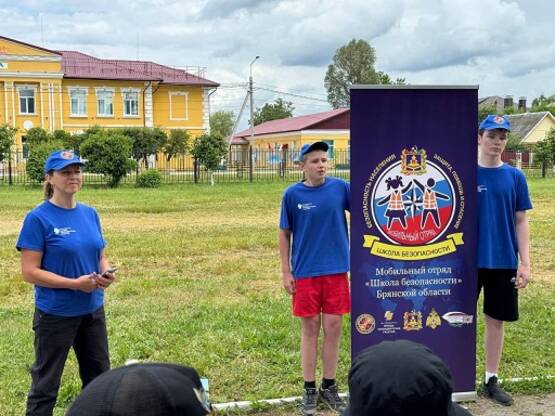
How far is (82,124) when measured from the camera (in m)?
48.8

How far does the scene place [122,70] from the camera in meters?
50.5

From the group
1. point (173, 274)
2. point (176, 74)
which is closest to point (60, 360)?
point (173, 274)

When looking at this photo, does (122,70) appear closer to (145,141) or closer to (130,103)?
(130,103)

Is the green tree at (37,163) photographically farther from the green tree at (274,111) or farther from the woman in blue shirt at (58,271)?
the green tree at (274,111)

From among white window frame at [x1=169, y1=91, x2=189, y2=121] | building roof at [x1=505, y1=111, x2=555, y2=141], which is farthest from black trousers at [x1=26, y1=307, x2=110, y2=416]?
building roof at [x1=505, y1=111, x2=555, y2=141]

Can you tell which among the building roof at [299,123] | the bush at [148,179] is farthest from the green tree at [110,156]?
the building roof at [299,123]

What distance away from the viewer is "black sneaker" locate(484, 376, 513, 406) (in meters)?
4.77

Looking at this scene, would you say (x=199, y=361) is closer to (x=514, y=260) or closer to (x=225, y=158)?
(x=514, y=260)

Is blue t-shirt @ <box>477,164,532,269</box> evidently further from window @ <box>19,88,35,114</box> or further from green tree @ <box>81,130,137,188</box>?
window @ <box>19,88,35,114</box>

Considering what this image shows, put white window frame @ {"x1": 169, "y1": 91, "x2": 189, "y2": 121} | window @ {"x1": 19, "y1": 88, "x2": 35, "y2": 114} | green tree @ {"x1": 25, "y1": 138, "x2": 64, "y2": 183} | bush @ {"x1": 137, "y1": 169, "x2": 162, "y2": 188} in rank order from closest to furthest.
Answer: green tree @ {"x1": 25, "y1": 138, "x2": 64, "y2": 183} < bush @ {"x1": 137, "y1": 169, "x2": 162, "y2": 188} < window @ {"x1": 19, "y1": 88, "x2": 35, "y2": 114} < white window frame @ {"x1": 169, "y1": 91, "x2": 189, "y2": 121}

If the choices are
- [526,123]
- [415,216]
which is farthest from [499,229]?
[526,123]

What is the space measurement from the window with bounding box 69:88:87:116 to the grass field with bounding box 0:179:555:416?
116ft

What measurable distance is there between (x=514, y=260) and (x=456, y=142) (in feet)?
3.29

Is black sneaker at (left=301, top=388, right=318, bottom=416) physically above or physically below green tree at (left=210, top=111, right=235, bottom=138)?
below
